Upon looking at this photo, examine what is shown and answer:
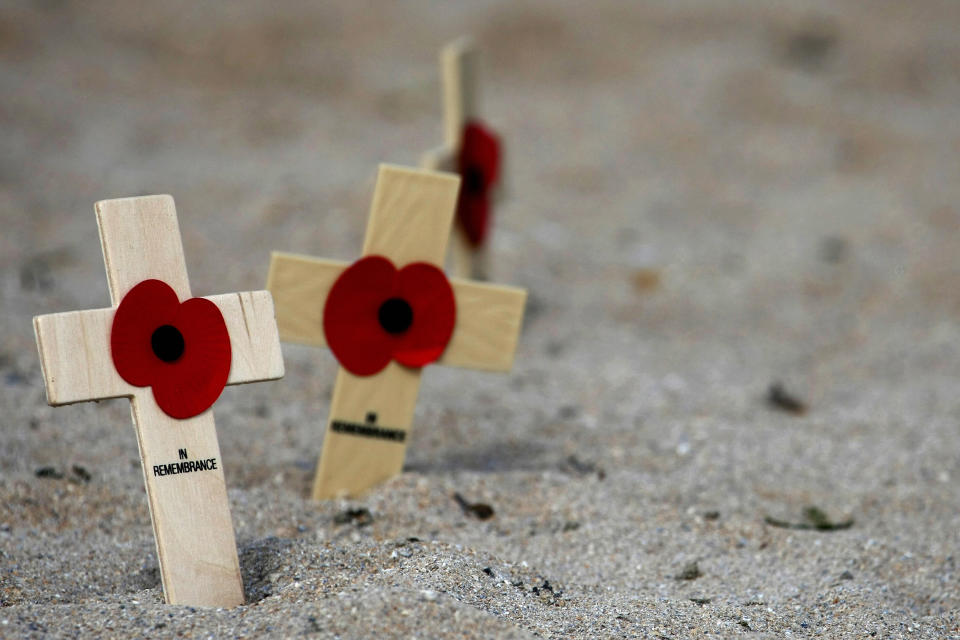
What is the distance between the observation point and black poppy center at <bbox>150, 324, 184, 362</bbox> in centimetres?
288

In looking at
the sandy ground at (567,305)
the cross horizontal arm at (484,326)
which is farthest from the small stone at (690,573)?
the cross horizontal arm at (484,326)

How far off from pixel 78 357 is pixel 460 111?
331 centimetres

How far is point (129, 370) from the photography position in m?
2.83

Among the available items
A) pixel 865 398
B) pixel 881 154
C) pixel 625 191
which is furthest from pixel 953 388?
pixel 881 154

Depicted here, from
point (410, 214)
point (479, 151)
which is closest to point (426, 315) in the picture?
point (410, 214)

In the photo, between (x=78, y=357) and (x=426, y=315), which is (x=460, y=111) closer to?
(x=426, y=315)

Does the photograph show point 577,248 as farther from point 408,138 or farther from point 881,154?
point 881,154

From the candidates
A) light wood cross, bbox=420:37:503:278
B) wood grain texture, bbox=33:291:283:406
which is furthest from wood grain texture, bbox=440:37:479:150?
wood grain texture, bbox=33:291:283:406

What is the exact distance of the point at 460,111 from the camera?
18.7 ft

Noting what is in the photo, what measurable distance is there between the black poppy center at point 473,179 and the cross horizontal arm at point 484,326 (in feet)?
6.85

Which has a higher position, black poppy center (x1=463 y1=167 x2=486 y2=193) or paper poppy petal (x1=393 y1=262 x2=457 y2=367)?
black poppy center (x1=463 y1=167 x2=486 y2=193)

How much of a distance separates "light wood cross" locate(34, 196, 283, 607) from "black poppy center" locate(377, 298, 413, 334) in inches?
30.0

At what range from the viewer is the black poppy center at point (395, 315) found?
12.0 feet

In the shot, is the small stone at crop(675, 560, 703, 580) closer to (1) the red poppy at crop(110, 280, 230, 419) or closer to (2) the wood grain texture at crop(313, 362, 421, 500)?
(2) the wood grain texture at crop(313, 362, 421, 500)
